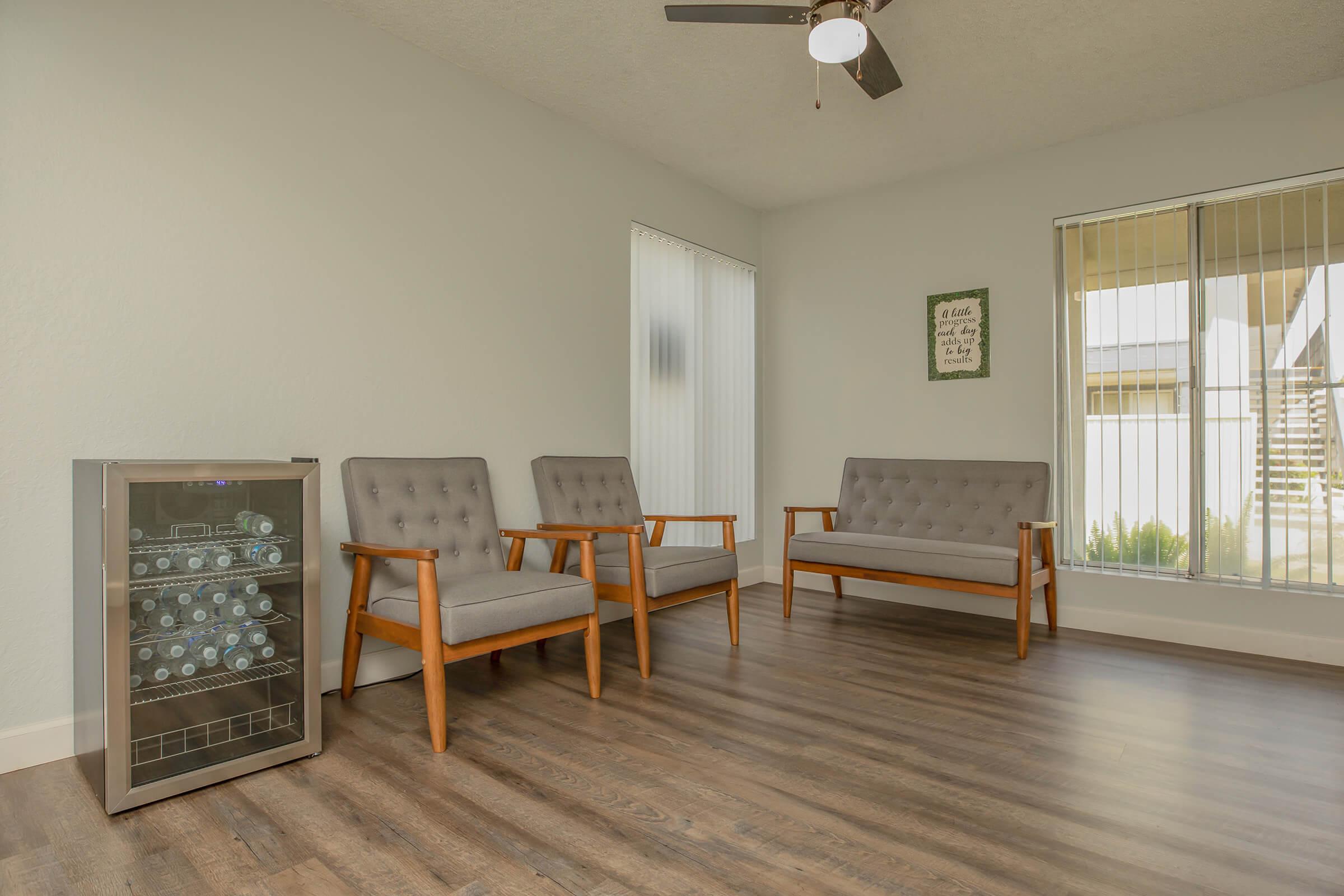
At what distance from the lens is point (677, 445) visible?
15.3ft

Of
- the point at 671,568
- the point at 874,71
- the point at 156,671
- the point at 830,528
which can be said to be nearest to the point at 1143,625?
the point at 830,528

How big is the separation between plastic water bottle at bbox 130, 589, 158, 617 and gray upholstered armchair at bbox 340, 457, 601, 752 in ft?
2.22

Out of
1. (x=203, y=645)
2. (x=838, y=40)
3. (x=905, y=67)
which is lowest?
(x=203, y=645)

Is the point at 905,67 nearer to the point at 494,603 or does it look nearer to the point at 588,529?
the point at 588,529

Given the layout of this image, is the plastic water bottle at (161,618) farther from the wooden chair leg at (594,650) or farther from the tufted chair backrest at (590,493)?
the tufted chair backrest at (590,493)

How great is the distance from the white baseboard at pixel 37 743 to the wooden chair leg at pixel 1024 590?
3606 millimetres

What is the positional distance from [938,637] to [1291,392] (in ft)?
6.74

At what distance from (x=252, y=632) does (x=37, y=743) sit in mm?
718

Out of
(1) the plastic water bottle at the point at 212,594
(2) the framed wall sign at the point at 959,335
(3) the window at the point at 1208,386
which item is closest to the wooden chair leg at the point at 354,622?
(1) the plastic water bottle at the point at 212,594

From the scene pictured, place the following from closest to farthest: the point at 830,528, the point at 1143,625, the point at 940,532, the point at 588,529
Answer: the point at 588,529 < the point at 1143,625 < the point at 940,532 < the point at 830,528

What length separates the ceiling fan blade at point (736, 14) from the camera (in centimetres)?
236

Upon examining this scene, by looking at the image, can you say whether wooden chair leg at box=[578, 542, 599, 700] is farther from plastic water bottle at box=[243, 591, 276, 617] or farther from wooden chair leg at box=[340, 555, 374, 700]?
plastic water bottle at box=[243, 591, 276, 617]

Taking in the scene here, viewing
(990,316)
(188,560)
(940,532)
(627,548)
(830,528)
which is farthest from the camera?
(830,528)

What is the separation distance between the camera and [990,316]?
4441mm
